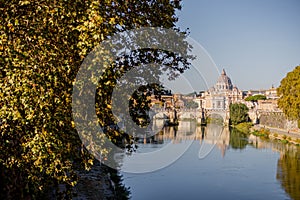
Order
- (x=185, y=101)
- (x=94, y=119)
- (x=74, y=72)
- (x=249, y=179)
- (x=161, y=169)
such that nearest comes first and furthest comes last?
(x=74, y=72) < (x=94, y=119) < (x=249, y=179) < (x=161, y=169) < (x=185, y=101)

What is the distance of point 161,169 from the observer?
13.8m

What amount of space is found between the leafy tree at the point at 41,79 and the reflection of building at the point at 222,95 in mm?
50162

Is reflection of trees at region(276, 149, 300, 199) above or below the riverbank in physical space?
below

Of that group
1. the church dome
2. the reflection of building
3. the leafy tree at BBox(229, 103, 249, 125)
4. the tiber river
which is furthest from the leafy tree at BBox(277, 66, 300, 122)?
the church dome

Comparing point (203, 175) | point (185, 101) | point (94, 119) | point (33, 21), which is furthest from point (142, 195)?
point (185, 101)

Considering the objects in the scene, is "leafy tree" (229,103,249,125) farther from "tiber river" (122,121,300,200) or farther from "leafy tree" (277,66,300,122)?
"tiber river" (122,121,300,200)

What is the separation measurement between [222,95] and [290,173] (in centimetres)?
5213

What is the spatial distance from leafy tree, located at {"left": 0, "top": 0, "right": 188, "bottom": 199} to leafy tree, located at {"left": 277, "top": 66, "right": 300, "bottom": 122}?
1918 cm

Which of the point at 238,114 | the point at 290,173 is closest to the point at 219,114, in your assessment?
the point at 238,114

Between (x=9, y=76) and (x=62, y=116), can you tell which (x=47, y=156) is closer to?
(x=62, y=116)

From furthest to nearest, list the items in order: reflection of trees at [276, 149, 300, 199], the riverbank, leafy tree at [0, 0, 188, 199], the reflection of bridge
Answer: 1. the reflection of bridge
2. the riverbank
3. reflection of trees at [276, 149, 300, 199]
4. leafy tree at [0, 0, 188, 199]

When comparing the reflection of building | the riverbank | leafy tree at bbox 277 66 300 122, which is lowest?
the riverbank

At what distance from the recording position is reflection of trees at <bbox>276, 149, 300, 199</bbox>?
10.3 m

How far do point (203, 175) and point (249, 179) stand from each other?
156cm
